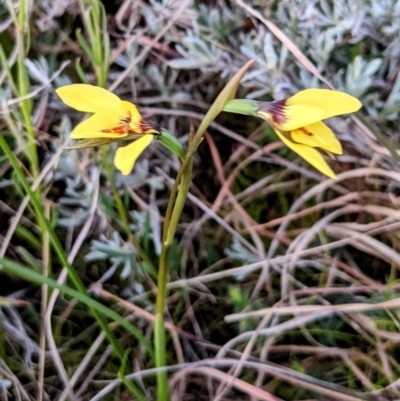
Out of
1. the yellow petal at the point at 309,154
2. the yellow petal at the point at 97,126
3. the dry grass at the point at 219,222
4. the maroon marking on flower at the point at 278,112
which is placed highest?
the maroon marking on flower at the point at 278,112

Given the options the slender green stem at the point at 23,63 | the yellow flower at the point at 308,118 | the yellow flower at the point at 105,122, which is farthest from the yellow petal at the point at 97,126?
the slender green stem at the point at 23,63

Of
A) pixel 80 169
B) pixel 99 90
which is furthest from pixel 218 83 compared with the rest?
pixel 99 90

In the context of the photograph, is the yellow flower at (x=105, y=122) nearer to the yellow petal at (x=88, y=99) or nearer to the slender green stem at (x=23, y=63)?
the yellow petal at (x=88, y=99)

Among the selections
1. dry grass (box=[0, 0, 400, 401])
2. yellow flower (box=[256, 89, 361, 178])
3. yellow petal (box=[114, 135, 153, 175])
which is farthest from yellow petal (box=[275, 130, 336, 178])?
dry grass (box=[0, 0, 400, 401])

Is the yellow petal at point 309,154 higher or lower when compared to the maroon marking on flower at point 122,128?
higher

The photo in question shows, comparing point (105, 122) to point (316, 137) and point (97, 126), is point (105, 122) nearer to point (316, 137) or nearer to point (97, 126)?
point (97, 126)

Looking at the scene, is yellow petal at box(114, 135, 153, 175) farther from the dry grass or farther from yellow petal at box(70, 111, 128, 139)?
the dry grass

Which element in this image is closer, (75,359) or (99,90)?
(99,90)

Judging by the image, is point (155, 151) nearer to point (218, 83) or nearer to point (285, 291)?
point (218, 83)
